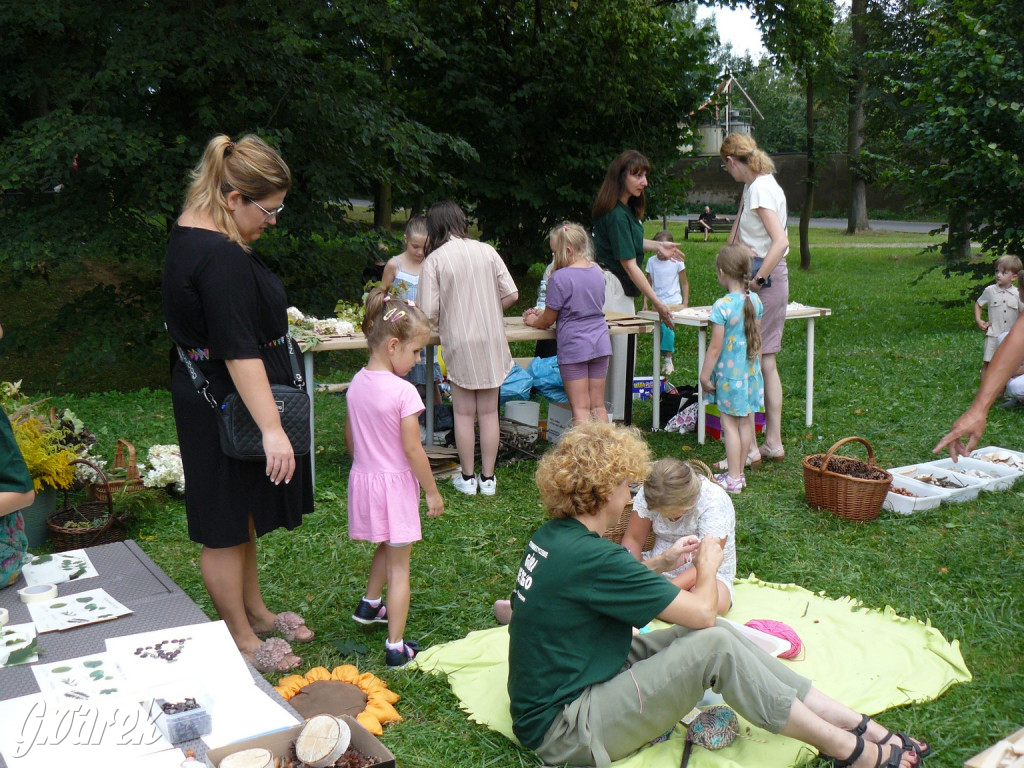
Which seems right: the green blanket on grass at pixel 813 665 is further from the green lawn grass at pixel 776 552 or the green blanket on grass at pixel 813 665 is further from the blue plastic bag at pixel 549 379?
the blue plastic bag at pixel 549 379

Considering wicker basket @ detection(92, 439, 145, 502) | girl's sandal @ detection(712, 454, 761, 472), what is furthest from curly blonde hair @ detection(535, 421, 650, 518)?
girl's sandal @ detection(712, 454, 761, 472)

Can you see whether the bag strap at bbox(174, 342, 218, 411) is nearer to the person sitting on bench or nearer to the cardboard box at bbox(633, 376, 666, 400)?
the cardboard box at bbox(633, 376, 666, 400)

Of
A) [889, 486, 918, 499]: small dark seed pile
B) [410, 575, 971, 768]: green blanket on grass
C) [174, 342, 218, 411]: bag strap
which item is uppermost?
[174, 342, 218, 411]: bag strap

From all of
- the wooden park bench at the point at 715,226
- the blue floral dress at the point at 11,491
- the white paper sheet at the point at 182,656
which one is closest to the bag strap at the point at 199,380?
the blue floral dress at the point at 11,491

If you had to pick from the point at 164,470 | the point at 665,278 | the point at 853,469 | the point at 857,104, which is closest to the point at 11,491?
the point at 164,470

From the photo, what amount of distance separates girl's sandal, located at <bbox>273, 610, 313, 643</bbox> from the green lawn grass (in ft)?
0.22

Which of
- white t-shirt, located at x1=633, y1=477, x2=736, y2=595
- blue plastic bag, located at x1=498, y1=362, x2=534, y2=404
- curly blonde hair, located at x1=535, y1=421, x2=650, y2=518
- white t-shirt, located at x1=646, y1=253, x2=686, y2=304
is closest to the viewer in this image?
curly blonde hair, located at x1=535, y1=421, x2=650, y2=518

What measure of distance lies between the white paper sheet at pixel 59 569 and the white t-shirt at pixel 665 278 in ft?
23.7

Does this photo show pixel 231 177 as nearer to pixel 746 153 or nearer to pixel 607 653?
pixel 607 653

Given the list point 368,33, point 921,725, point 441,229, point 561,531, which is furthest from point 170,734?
point 368,33

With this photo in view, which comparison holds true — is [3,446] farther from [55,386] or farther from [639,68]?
[639,68]

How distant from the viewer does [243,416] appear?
3053mm

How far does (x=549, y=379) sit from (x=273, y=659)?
12.2ft

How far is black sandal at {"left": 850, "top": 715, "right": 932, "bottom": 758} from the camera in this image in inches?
113
